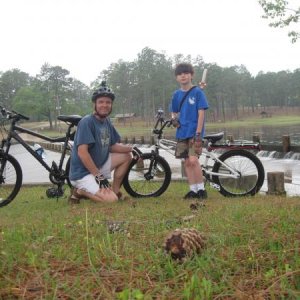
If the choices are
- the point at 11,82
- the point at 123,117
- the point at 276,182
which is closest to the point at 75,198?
the point at 276,182

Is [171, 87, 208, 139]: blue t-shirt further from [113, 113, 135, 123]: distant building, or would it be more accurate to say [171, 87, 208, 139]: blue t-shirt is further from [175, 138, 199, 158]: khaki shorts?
[113, 113, 135, 123]: distant building

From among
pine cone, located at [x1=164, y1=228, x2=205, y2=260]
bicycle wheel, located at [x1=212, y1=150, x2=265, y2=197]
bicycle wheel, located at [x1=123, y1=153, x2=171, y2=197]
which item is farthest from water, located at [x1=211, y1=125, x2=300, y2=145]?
pine cone, located at [x1=164, y1=228, x2=205, y2=260]

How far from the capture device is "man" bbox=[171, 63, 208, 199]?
18.1ft

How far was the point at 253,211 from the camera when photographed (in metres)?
3.34

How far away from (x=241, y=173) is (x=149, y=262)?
3.97 m

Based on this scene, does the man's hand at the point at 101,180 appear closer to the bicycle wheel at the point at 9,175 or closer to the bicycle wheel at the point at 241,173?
the bicycle wheel at the point at 9,175

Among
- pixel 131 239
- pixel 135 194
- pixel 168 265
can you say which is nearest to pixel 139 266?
pixel 168 265

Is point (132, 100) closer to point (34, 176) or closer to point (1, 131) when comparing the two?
point (34, 176)

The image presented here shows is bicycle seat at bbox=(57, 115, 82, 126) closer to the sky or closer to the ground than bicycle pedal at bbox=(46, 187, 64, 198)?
closer to the sky

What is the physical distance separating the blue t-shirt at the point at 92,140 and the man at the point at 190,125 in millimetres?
985

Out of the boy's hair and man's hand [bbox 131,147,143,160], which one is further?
man's hand [bbox 131,147,143,160]

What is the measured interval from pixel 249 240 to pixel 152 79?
262 feet

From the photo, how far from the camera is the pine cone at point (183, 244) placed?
215cm

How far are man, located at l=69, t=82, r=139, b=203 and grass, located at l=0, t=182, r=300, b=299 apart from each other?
80.4 inches
